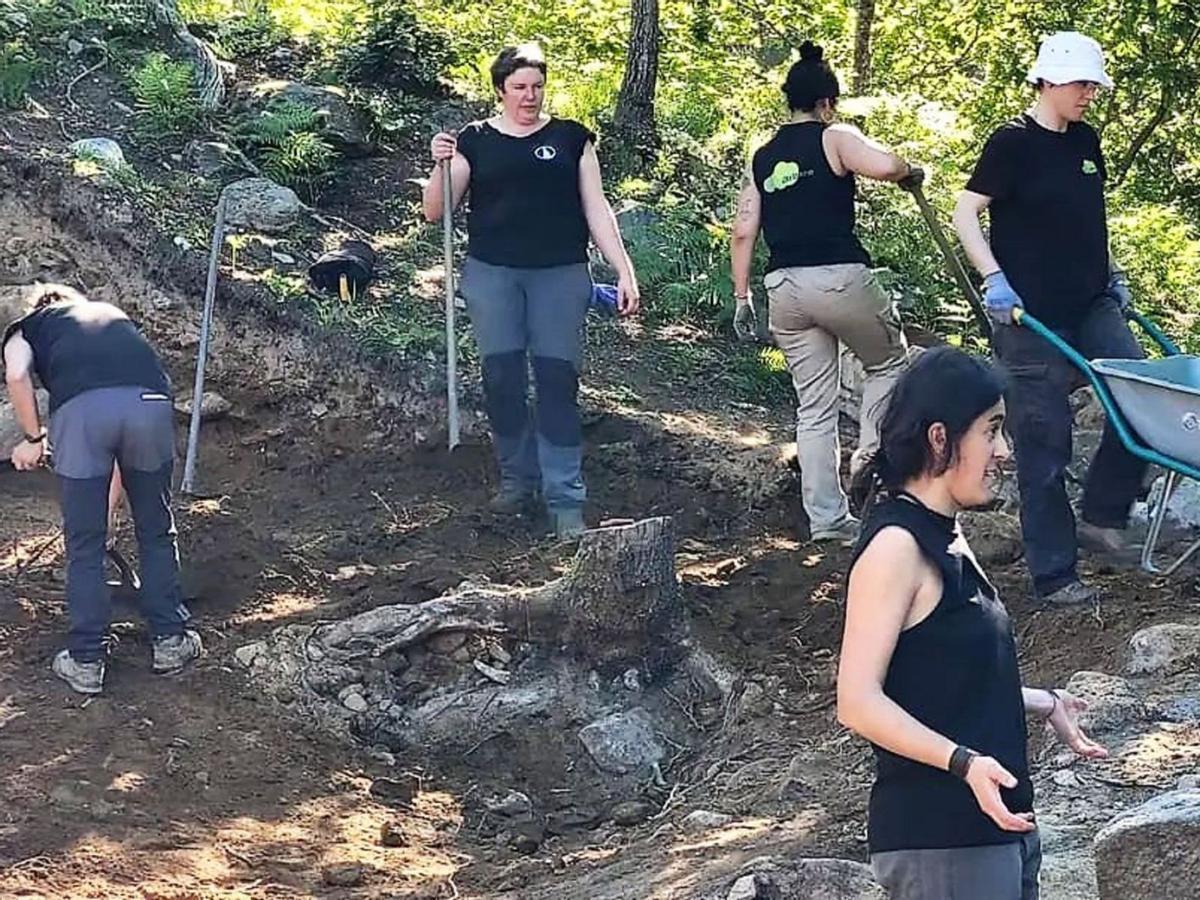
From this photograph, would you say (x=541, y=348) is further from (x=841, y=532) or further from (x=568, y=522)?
(x=841, y=532)

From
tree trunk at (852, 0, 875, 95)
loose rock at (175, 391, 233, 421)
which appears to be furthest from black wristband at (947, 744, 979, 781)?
tree trunk at (852, 0, 875, 95)

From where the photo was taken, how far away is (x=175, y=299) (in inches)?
388

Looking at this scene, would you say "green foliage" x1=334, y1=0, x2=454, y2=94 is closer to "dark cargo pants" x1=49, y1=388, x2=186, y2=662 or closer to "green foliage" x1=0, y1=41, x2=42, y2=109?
"green foliage" x1=0, y1=41, x2=42, y2=109

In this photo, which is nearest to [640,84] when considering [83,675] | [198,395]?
[198,395]

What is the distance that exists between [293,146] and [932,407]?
8.51 m

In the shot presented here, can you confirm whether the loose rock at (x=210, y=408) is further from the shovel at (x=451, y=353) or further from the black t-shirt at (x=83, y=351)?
the black t-shirt at (x=83, y=351)

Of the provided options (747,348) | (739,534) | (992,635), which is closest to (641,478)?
(739,534)

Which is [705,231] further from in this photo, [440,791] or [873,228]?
[440,791]

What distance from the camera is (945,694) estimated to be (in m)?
2.97

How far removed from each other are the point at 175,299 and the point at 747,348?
3325 mm

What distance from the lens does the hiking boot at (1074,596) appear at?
6.05 m

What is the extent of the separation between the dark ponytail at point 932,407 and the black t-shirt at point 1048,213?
2962mm

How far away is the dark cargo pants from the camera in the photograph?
19.2 ft

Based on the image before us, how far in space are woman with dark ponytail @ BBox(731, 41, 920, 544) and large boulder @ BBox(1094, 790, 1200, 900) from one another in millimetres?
2970
